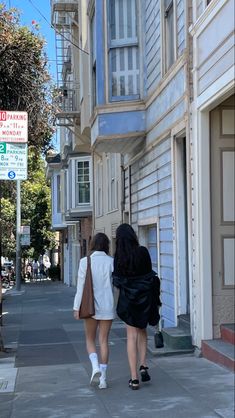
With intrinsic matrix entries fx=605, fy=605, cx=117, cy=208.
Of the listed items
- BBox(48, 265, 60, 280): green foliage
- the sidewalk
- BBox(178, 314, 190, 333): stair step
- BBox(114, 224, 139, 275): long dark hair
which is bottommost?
BBox(48, 265, 60, 280): green foliage

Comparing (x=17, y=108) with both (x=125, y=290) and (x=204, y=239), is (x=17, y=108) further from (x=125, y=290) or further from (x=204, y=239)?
(x=125, y=290)

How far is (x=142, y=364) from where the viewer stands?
6.86 metres

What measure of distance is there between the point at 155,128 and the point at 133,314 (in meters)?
5.02

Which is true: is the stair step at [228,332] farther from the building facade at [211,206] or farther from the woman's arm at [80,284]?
the woman's arm at [80,284]

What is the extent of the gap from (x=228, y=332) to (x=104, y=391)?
1.89m

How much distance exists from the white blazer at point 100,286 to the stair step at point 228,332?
5.47 ft

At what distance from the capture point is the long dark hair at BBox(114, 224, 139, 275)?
664cm

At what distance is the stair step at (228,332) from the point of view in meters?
7.52

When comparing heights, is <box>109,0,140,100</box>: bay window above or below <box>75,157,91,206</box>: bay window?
above

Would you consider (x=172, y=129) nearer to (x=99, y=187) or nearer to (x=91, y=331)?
(x=91, y=331)

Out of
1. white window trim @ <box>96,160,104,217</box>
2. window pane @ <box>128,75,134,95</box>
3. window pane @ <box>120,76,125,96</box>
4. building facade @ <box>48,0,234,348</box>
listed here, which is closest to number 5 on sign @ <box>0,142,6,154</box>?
building facade @ <box>48,0,234,348</box>

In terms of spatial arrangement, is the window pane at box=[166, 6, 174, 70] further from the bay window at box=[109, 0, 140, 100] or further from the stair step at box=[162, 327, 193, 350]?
the stair step at box=[162, 327, 193, 350]

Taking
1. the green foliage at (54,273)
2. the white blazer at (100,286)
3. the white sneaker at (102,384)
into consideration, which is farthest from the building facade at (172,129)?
the green foliage at (54,273)

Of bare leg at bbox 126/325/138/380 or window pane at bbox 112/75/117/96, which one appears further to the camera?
window pane at bbox 112/75/117/96
